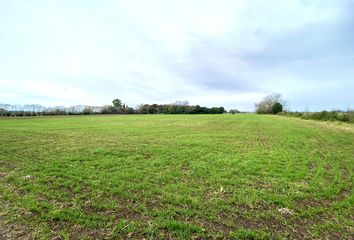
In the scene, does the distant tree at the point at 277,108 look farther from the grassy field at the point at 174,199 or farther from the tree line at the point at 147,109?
the grassy field at the point at 174,199

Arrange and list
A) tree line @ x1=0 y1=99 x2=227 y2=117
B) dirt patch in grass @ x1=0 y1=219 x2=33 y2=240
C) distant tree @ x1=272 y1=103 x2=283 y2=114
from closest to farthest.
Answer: dirt patch in grass @ x1=0 y1=219 x2=33 y2=240, tree line @ x1=0 y1=99 x2=227 y2=117, distant tree @ x1=272 y1=103 x2=283 y2=114

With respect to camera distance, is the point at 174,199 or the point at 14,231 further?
the point at 174,199

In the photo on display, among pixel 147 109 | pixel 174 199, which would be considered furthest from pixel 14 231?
pixel 147 109

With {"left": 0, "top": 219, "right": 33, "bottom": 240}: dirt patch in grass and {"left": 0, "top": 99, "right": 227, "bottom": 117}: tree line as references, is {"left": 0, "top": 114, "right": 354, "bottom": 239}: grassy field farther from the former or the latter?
{"left": 0, "top": 99, "right": 227, "bottom": 117}: tree line

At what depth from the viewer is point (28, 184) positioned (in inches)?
193

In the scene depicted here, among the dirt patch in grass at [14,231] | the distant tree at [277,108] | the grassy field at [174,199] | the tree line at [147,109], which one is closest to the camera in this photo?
the dirt patch in grass at [14,231]

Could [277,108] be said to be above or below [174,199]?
above

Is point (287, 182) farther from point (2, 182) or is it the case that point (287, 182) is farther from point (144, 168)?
point (2, 182)

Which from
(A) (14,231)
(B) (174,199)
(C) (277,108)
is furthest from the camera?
(C) (277,108)

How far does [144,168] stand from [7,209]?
3.44 meters

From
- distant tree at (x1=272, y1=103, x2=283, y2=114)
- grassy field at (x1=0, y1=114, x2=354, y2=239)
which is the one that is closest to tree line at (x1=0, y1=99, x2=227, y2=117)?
distant tree at (x1=272, y1=103, x2=283, y2=114)

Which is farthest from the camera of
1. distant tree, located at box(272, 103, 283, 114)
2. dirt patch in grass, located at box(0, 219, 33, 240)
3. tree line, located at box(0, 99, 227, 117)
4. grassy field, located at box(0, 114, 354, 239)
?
distant tree, located at box(272, 103, 283, 114)

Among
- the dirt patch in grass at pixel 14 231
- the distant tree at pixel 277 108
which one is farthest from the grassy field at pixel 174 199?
the distant tree at pixel 277 108

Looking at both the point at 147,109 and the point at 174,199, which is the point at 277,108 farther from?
the point at 174,199
